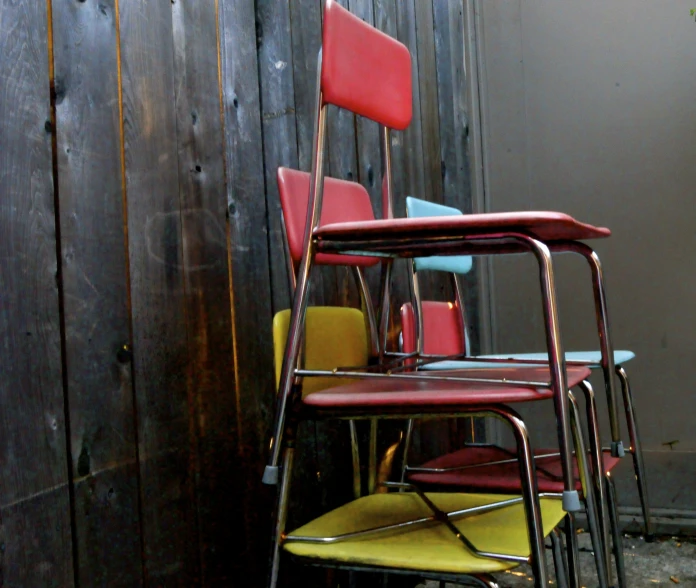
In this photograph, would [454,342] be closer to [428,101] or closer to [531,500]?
[428,101]

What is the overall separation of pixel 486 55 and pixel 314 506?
2293mm

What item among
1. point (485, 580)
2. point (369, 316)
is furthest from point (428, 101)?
point (485, 580)

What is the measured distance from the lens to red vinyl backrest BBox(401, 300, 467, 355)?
2234mm

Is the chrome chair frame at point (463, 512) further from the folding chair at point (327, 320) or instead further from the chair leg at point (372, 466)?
the chair leg at point (372, 466)

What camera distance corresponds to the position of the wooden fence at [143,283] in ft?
3.55

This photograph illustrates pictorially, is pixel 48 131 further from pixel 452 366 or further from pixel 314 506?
pixel 452 366

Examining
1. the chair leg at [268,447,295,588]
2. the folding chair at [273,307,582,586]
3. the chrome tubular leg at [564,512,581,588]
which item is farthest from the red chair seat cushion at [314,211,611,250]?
the chrome tubular leg at [564,512,581,588]

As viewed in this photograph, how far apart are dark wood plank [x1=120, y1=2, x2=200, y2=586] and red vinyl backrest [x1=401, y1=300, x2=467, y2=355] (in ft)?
2.78

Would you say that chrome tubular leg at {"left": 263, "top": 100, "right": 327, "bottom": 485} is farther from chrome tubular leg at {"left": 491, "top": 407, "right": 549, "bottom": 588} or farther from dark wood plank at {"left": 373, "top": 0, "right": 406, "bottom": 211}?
dark wood plank at {"left": 373, "top": 0, "right": 406, "bottom": 211}

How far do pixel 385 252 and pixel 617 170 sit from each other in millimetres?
2282

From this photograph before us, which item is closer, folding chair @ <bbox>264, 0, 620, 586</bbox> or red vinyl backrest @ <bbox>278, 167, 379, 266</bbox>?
folding chair @ <bbox>264, 0, 620, 586</bbox>

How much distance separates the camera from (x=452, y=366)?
6.55 ft

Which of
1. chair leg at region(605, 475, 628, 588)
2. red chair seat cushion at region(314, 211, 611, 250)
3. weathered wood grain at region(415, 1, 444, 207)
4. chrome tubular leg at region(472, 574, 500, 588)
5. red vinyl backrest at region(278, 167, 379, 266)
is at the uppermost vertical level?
weathered wood grain at region(415, 1, 444, 207)

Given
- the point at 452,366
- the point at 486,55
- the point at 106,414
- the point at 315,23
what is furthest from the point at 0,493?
the point at 486,55
